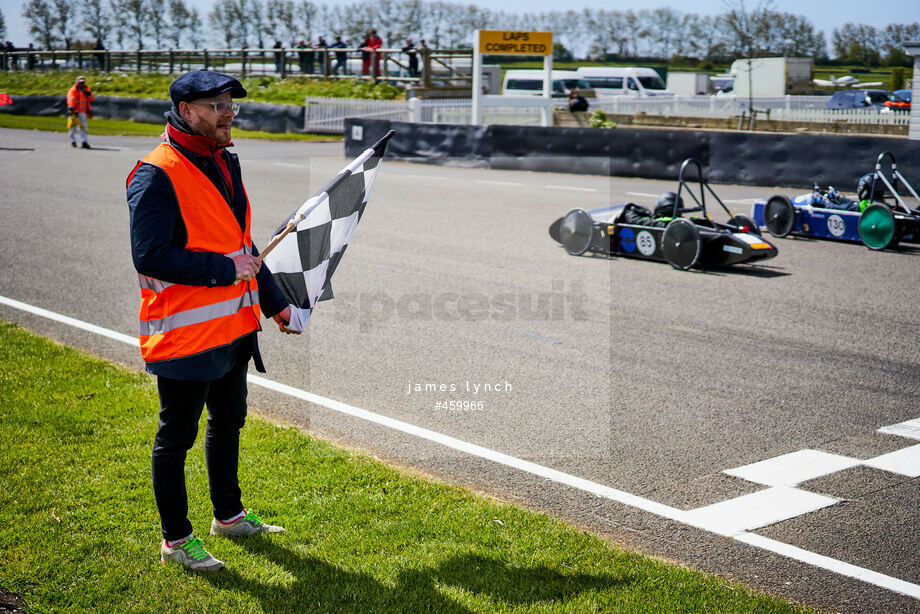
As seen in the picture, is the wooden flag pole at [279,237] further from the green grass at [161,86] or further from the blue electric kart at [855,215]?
the green grass at [161,86]

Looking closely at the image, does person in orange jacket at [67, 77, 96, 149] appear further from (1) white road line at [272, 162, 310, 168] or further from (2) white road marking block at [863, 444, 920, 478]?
(2) white road marking block at [863, 444, 920, 478]

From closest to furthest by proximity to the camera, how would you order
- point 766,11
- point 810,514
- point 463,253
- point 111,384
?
point 810,514, point 111,384, point 463,253, point 766,11

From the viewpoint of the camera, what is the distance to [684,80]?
Result: 164ft

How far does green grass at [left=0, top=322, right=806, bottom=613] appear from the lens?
129 inches

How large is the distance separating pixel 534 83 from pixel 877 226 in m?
33.4

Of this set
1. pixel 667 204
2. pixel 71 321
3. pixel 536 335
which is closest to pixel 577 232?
pixel 667 204

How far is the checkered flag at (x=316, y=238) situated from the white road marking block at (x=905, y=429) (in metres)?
3.37

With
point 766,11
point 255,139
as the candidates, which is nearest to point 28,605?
point 255,139

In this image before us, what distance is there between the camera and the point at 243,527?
3730 millimetres

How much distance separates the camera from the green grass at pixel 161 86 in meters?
35.9

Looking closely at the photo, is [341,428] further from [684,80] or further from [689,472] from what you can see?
[684,80]

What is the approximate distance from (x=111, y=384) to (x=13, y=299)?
3087 mm

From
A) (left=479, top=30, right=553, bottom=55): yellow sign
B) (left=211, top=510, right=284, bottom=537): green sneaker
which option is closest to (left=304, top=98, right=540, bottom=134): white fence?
(left=479, top=30, right=553, bottom=55): yellow sign

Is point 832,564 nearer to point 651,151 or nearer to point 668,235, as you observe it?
point 668,235
